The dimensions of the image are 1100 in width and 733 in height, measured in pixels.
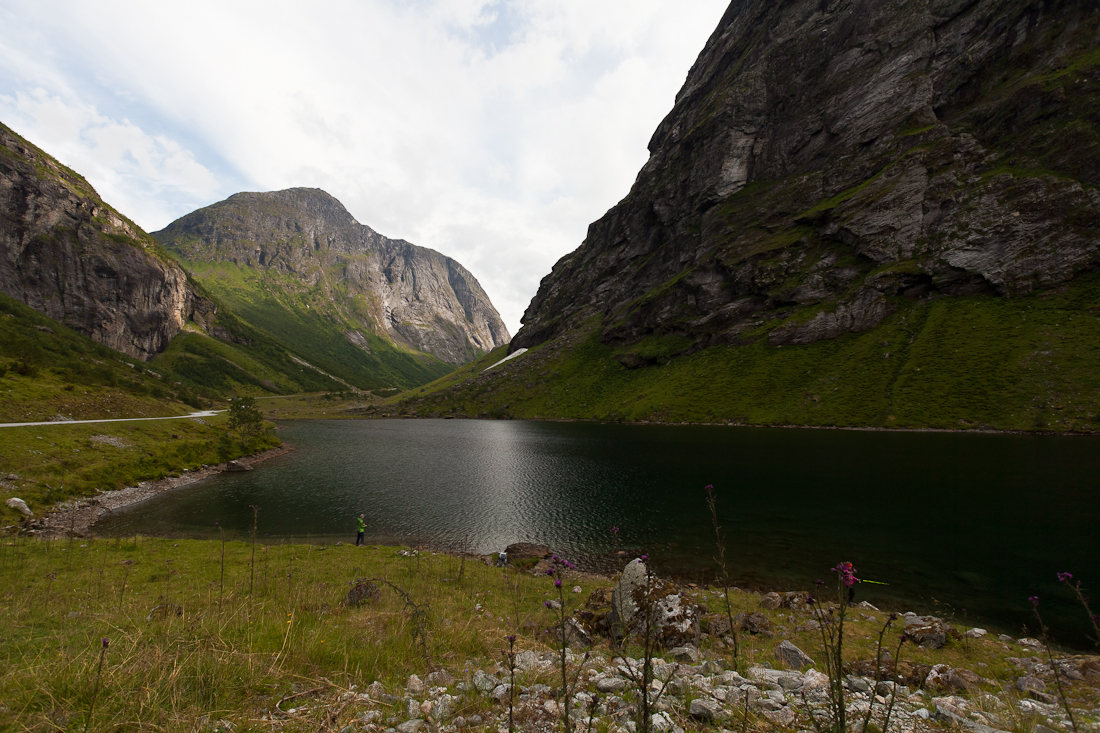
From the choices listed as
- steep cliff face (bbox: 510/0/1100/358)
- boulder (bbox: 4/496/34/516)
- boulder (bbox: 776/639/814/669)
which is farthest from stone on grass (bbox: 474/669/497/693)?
steep cliff face (bbox: 510/0/1100/358)

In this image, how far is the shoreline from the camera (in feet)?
89.5

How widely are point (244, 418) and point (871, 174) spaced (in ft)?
565

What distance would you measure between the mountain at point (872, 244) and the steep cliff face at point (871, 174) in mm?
544

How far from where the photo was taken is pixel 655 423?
349 feet

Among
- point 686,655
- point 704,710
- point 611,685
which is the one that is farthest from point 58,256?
point 704,710

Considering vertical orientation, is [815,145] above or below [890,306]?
above

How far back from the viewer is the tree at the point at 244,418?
63969 millimetres

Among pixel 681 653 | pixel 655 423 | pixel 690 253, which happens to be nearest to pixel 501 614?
pixel 681 653

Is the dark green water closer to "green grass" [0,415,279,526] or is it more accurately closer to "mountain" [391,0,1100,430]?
"green grass" [0,415,279,526]

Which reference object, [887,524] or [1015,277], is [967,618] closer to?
[887,524]

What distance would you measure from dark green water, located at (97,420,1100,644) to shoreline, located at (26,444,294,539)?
171 centimetres

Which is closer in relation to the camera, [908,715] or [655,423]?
[908,715]

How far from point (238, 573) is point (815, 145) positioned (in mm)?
190294

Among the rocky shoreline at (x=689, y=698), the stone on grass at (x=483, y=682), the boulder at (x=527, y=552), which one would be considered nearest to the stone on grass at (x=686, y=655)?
the rocky shoreline at (x=689, y=698)
